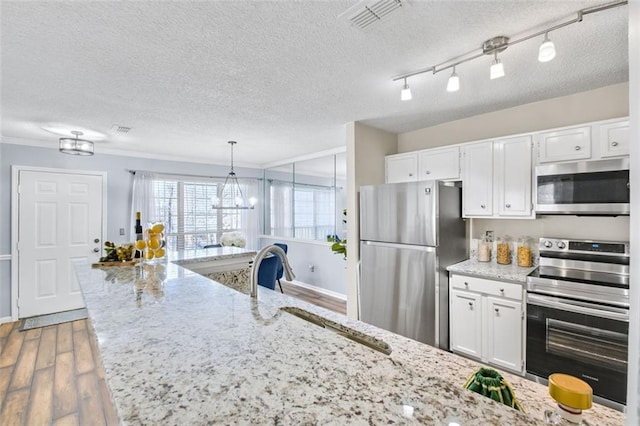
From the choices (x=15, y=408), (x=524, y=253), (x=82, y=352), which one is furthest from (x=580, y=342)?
(x=82, y=352)

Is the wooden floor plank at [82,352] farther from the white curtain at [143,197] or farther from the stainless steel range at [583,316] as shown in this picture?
the stainless steel range at [583,316]

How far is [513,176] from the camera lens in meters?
2.73

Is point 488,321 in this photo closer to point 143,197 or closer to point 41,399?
point 41,399

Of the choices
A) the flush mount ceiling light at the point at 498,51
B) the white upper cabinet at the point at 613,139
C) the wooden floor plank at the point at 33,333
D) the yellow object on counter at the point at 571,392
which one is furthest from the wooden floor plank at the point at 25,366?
the white upper cabinet at the point at 613,139

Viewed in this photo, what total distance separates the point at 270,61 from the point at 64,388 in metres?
3.04

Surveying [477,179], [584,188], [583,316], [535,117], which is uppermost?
[535,117]

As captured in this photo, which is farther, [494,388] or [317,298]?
[317,298]

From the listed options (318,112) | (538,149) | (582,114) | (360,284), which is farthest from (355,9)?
(360,284)

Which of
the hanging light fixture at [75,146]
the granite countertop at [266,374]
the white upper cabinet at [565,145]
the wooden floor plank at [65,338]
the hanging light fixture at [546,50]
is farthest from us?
the hanging light fixture at [75,146]

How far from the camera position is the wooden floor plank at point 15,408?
6.95ft

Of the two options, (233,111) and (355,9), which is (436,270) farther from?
→ (233,111)

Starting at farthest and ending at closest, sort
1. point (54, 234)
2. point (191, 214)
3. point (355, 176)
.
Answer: point (191, 214)
point (54, 234)
point (355, 176)

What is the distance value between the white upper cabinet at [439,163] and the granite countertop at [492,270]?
884 millimetres

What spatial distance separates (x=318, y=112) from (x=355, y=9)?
1531 millimetres
